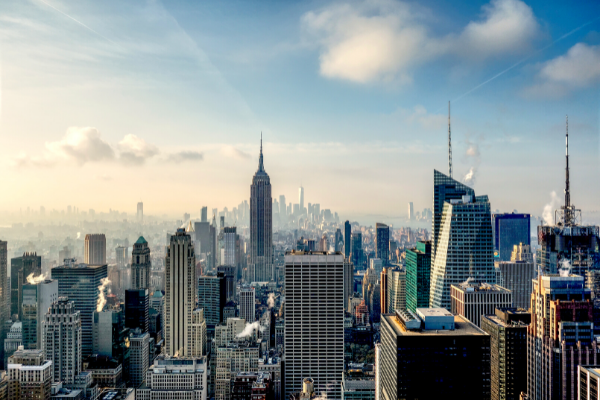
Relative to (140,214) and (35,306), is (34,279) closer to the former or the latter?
(35,306)

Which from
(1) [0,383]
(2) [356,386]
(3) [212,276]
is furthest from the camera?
(3) [212,276]

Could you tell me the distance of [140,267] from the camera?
1472 centimetres

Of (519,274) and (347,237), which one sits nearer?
(519,274)

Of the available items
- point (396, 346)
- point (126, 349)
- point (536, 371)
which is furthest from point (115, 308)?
point (536, 371)

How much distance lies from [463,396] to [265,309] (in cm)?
1338

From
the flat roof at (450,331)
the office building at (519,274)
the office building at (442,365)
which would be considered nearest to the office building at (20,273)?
the flat roof at (450,331)

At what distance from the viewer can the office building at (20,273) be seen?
987cm

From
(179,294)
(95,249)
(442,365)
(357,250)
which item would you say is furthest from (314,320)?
(357,250)

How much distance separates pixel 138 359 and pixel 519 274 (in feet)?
35.9

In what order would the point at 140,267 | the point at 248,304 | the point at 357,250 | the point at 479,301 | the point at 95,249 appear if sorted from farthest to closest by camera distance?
the point at 357,250
the point at 248,304
the point at 140,267
the point at 95,249
the point at 479,301

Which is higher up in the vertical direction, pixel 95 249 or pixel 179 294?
pixel 95 249

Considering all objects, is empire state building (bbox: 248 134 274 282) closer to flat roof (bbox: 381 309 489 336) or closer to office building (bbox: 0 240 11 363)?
office building (bbox: 0 240 11 363)

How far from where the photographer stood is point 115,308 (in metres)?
14.2

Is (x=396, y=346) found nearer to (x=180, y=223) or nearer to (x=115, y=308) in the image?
(x=180, y=223)
